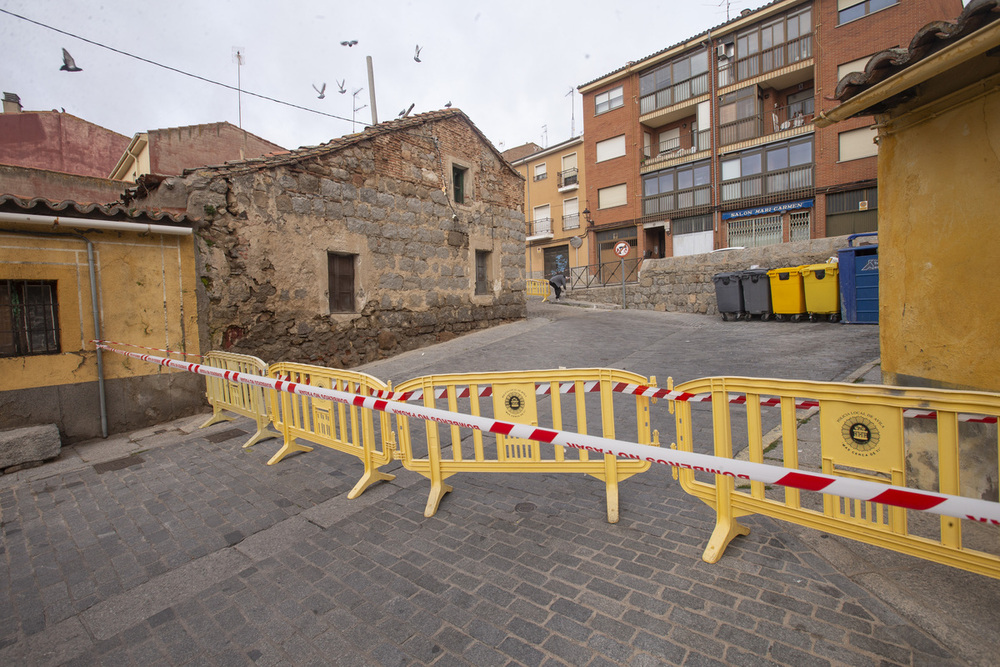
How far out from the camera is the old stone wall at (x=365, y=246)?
7.68 meters

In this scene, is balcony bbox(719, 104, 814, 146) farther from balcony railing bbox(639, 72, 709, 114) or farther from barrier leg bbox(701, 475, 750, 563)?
barrier leg bbox(701, 475, 750, 563)

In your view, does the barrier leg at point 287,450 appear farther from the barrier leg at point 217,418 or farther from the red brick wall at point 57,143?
the red brick wall at point 57,143

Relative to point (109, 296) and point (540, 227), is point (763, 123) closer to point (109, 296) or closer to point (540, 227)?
point (540, 227)

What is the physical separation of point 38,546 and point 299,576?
7.05 ft

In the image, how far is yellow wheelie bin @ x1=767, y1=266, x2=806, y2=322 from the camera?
12.0 meters

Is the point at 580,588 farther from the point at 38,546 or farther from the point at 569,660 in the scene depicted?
the point at 38,546

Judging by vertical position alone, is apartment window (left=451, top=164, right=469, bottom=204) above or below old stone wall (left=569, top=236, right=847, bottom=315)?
above

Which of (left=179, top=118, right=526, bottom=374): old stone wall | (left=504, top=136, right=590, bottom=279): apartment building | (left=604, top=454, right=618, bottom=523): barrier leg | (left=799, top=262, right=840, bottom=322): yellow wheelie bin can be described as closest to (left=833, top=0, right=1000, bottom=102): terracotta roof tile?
(left=604, top=454, right=618, bottom=523): barrier leg

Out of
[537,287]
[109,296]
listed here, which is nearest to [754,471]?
[109,296]

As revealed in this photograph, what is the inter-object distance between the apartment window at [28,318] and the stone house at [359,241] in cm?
171

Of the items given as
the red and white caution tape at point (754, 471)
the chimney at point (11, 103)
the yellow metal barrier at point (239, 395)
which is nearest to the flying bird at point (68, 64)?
the yellow metal barrier at point (239, 395)

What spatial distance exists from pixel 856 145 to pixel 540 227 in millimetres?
18196

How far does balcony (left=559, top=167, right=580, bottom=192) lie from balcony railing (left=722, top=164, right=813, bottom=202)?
10048 mm

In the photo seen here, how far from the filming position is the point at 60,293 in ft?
19.4
